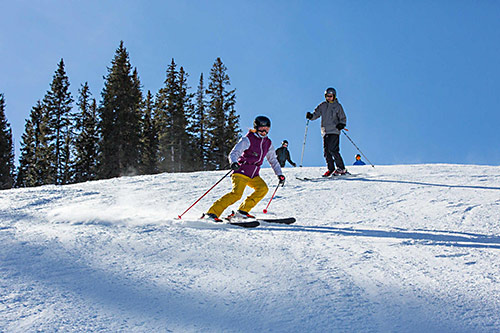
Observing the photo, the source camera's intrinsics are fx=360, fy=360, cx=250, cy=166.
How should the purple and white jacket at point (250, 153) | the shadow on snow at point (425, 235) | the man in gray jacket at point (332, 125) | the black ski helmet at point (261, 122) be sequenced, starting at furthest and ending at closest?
the man in gray jacket at point (332, 125), the black ski helmet at point (261, 122), the purple and white jacket at point (250, 153), the shadow on snow at point (425, 235)

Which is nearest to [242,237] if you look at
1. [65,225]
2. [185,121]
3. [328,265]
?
[328,265]

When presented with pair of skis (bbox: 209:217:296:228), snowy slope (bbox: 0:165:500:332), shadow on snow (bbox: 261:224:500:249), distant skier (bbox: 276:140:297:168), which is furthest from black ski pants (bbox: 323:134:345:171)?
distant skier (bbox: 276:140:297:168)

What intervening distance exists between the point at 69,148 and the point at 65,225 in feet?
104

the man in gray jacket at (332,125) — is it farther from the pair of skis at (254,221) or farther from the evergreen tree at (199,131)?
the evergreen tree at (199,131)

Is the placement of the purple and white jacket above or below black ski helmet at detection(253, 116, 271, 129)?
below

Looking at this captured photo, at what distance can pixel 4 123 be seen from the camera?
40688mm

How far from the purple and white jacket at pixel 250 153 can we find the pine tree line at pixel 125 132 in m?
24.3

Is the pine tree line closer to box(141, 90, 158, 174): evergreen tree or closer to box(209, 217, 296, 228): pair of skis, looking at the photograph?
box(141, 90, 158, 174): evergreen tree

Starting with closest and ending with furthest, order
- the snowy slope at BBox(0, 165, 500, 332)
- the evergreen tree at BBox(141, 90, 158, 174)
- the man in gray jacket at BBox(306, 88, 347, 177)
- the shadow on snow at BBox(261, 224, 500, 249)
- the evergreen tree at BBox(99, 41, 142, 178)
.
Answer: the snowy slope at BBox(0, 165, 500, 332), the shadow on snow at BBox(261, 224, 500, 249), the man in gray jacket at BBox(306, 88, 347, 177), the evergreen tree at BBox(99, 41, 142, 178), the evergreen tree at BBox(141, 90, 158, 174)

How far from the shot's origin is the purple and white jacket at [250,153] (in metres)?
5.16

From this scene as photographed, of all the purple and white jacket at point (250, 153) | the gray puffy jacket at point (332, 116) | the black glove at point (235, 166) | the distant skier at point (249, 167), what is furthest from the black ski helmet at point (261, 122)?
the gray puffy jacket at point (332, 116)

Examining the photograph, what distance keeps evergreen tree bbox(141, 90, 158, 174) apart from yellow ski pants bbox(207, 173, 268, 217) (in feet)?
95.5

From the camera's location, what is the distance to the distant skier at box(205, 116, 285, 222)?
16.3 ft

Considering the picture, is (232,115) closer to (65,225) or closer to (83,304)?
(65,225)
